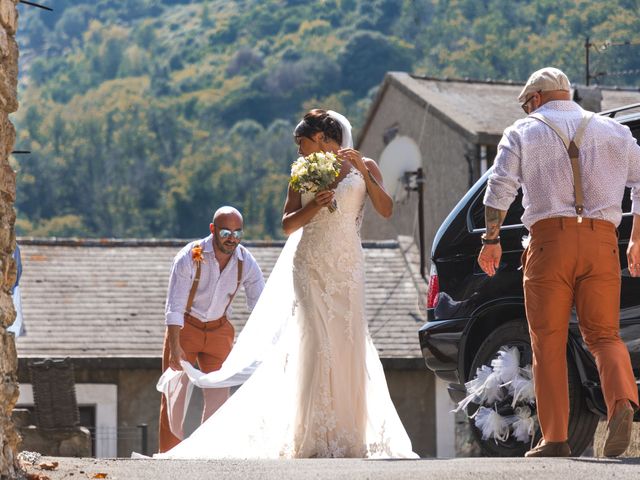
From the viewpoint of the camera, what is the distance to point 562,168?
7.77 meters

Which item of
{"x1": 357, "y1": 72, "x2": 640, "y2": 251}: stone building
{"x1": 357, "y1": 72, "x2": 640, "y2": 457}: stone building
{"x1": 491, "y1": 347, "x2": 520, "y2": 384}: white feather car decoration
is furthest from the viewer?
{"x1": 357, "y1": 72, "x2": 640, "y2": 251}: stone building

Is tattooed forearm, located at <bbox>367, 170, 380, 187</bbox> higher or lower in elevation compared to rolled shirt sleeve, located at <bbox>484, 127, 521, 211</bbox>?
lower

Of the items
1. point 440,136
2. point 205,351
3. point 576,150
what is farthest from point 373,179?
point 440,136

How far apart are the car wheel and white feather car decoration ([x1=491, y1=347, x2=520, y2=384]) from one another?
4 cm

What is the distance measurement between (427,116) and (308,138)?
79.9 feet

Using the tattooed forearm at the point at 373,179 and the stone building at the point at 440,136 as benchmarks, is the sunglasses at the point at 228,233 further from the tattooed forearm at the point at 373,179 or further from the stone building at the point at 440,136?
the stone building at the point at 440,136

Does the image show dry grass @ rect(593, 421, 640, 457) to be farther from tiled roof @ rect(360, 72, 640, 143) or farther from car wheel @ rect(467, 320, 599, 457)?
tiled roof @ rect(360, 72, 640, 143)

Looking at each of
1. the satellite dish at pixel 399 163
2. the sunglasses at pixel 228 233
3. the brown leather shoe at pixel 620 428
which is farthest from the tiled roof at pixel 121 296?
the brown leather shoe at pixel 620 428

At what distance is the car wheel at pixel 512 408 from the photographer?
8.52m

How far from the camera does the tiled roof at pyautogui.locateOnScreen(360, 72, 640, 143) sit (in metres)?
31.3

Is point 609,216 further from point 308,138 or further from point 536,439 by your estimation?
point 308,138

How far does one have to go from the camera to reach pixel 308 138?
31.3ft

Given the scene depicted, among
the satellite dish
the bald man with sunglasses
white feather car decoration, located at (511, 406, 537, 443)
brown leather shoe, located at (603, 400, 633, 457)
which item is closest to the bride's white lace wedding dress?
white feather car decoration, located at (511, 406, 537, 443)

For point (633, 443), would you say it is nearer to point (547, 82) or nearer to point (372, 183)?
point (372, 183)
